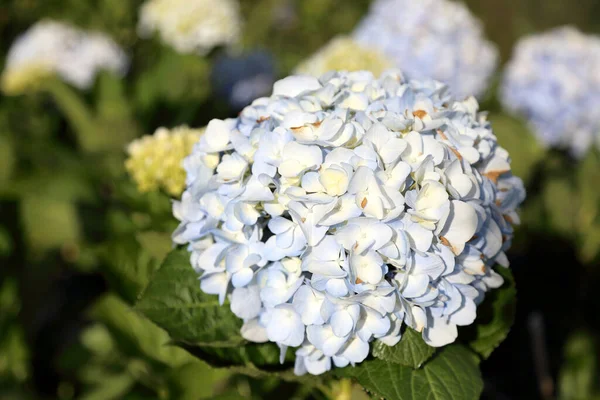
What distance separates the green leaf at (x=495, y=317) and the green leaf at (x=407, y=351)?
148mm

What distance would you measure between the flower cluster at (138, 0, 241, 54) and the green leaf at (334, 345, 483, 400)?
1.97 meters

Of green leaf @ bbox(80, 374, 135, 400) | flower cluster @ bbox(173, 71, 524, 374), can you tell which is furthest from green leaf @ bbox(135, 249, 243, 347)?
green leaf @ bbox(80, 374, 135, 400)

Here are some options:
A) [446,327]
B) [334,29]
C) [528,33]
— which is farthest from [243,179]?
[334,29]

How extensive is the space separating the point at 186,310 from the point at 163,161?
0.48 metres

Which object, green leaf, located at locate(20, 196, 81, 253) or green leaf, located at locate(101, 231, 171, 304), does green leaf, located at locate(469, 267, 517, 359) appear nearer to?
green leaf, located at locate(101, 231, 171, 304)

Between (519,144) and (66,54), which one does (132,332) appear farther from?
(66,54)

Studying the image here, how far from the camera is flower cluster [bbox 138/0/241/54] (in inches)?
96.0

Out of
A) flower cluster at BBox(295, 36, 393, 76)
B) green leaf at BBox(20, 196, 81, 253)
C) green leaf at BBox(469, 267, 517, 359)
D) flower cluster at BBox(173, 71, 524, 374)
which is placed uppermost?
flower cluster at BBox(173, 71, 524, 374)

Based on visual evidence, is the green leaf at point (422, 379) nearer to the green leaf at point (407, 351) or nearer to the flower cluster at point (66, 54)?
the green leaf at point (407, 351)

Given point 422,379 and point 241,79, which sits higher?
point 422,379

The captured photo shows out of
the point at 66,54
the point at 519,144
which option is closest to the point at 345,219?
the point at 519,144

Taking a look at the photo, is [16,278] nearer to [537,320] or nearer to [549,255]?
[537,320]

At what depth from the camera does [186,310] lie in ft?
2.73

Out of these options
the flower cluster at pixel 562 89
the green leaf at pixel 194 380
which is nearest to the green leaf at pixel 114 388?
the green leaf at pixel 194 380
